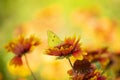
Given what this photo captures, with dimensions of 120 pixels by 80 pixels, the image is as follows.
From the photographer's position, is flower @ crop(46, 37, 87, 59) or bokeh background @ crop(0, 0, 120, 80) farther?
bokeh background @ crop(0, 0, 120, 80)

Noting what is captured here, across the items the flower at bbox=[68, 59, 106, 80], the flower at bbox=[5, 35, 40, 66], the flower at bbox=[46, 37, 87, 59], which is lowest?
the flower at bbox=[68, 59, 106, 80]

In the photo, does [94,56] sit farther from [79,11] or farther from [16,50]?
[79,11]

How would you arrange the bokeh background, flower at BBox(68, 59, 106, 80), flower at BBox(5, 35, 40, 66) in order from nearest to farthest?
flower at BBox(68, 59, 106, 80) → flower at BBox(5, 35, 40, 66) → the bokeh background

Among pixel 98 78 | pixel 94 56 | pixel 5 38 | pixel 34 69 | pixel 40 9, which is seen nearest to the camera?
pixel 98 78

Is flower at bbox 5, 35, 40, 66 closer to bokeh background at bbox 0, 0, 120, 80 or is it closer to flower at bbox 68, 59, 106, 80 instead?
flower at bbox 68, 59, 106, 80

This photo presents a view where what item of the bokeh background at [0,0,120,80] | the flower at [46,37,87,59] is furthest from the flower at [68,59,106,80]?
the bokeh background at [0,0,120,80]

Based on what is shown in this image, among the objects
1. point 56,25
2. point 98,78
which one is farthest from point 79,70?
point 56,25

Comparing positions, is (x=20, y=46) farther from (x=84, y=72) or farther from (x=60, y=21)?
(x=60, y=21)
